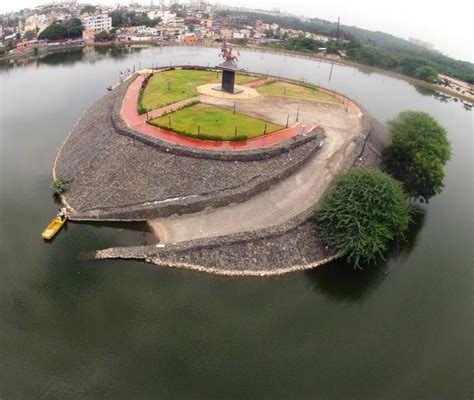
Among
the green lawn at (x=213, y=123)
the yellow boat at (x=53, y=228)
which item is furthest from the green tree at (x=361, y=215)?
the yellow boat at (x=53, y=228)

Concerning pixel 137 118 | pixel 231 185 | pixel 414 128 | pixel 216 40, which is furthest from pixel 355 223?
pixel 216 40

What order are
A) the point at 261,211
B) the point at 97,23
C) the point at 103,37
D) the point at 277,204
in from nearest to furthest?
1. the point at 261,211
2. the point at 277,204
3. the point at 103,37
4. the point at 97,23

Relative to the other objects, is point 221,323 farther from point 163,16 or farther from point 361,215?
point 163,16

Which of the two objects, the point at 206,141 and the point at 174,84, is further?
the point at 174,84

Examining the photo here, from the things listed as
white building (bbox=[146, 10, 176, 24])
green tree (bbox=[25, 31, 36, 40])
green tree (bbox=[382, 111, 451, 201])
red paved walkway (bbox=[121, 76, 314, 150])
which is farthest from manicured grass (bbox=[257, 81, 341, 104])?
white building (bbox=[146, 10, 176, 24])

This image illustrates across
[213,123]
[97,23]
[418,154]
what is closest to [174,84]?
[213,123]

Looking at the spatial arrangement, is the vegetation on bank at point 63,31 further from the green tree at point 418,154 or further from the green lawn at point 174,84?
the green tree at point 418,154
